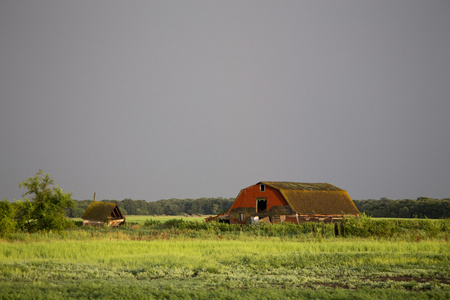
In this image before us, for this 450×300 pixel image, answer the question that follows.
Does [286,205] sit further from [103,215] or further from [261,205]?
[103,215]

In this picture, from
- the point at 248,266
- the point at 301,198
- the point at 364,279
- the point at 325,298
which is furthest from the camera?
the point at 301,198

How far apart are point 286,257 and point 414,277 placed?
7060mm

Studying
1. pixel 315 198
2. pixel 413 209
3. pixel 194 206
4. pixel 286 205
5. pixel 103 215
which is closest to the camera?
pixel 286 205

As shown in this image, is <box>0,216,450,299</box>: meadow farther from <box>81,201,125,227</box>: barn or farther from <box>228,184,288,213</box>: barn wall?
<box>81,201,125,227</box>: barn

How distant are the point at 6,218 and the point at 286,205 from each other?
99.9ft

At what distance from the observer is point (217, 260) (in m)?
23.2

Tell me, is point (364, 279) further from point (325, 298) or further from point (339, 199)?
point (339, 199)

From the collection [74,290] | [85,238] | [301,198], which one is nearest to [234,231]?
[301,198]

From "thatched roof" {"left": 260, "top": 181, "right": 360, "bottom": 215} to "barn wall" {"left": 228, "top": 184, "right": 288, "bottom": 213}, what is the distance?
75cm

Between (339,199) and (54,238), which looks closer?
(54,238)

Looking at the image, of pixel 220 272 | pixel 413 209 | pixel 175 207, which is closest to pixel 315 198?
pixel 220 272

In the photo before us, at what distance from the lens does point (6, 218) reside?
36.7m

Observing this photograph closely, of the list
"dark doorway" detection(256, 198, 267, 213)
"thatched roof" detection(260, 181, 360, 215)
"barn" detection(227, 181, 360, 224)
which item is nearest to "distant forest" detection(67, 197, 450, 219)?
"thatched roof" detection(260, 181, 360, 215)

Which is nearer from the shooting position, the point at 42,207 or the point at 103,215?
the point at 42,207
